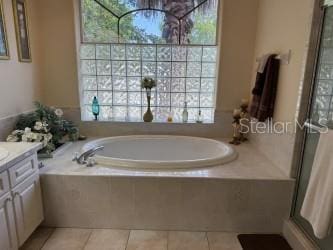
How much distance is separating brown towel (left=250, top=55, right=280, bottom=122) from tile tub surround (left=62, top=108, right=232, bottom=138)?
660 mm

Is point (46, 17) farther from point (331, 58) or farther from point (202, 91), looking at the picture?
point (331, 58)

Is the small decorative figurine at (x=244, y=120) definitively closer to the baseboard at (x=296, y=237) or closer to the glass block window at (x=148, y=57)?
the glass block window at (x=148, y=57)

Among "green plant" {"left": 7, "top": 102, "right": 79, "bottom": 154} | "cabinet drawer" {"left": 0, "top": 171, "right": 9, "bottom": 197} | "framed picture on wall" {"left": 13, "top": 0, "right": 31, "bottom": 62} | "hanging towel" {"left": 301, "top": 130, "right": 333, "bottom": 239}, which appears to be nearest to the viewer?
"hanging towel" {"left": 301, "top": 130, "right": 333, "bottom": 239}

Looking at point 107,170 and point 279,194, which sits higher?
point 107,170

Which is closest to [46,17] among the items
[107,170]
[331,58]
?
[107,170]

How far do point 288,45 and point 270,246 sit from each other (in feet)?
5.40

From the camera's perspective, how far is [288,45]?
6.79ft

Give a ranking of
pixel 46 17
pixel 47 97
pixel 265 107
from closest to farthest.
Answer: pixel 265 107 → pixel 46 17 → pixel 47 97

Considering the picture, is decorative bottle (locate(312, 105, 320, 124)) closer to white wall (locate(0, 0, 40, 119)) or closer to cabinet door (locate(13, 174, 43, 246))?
cabinet door (locate(13, 174, 43, 246))

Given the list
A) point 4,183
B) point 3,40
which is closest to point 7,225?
point 4,183

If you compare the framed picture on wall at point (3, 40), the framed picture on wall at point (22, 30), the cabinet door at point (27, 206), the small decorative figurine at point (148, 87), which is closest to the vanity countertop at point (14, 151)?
the cabinet door at point (27, 206)

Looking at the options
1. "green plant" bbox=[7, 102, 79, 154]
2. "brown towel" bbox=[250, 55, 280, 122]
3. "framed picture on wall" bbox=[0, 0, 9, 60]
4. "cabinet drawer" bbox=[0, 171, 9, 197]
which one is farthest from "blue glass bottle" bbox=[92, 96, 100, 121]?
"brown towel" bbox=[250, 55, 280, 122]

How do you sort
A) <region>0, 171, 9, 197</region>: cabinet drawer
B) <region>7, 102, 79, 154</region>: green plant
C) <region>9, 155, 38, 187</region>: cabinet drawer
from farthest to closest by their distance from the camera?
<region>7, 102, 79, 154</region>: green plant
<region>9, 155, 38, 187</region>: cabinet drawer
<region>0, 171, 9, 197</region>: cabinet drawer

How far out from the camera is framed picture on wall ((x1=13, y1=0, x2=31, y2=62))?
7.89 feet
